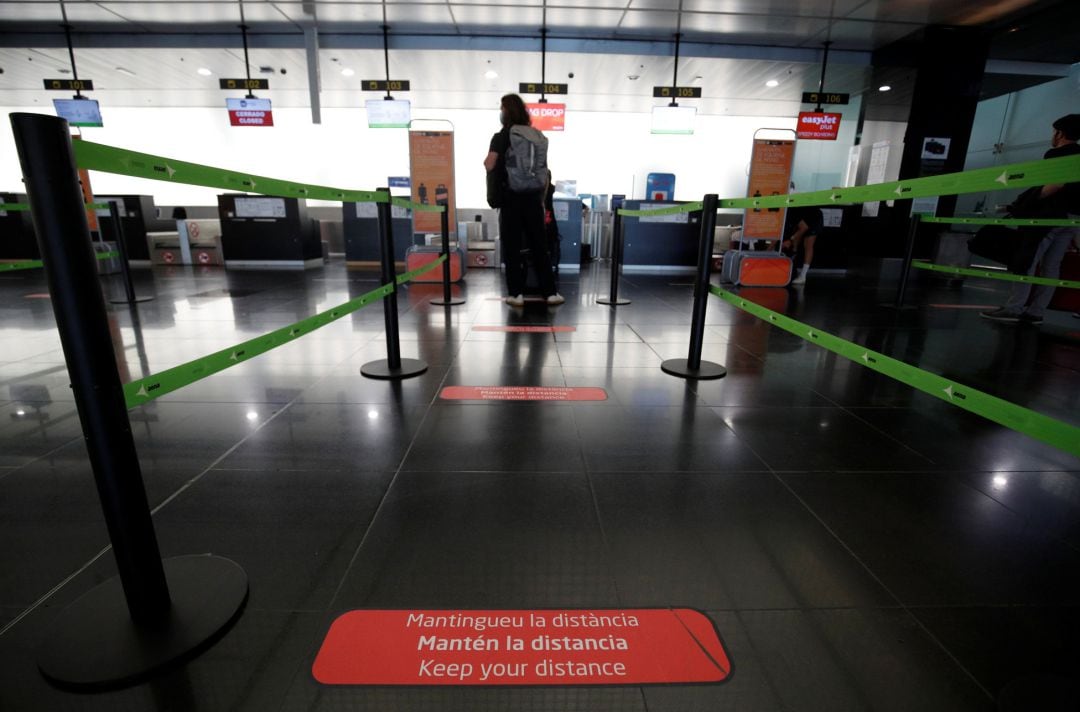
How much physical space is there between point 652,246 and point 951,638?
25.9ft

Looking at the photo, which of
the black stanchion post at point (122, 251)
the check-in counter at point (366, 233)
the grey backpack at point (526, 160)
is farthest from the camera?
the check-in counter at point (366, 233)

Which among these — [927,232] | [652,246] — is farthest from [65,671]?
[927,232]

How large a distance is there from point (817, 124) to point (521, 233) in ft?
23.9

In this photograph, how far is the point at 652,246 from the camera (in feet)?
27.9

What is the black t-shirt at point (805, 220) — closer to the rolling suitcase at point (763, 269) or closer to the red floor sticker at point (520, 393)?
the rolling suitcase at point (763, 269)

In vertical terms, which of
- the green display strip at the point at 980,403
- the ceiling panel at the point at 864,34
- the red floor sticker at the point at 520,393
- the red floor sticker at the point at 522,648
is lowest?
the red floor sticker at the point at 522,648

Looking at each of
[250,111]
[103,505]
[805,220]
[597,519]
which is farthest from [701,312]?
[250,111]

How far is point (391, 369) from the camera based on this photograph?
2.91 m

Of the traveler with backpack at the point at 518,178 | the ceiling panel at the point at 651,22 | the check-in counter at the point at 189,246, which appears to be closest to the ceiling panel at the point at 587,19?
the ceiling panel at the point at 651,22

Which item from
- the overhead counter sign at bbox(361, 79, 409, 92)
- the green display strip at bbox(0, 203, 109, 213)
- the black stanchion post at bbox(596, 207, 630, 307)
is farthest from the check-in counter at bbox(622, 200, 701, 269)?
the green display strip at bbox(0, 203, 109, 213)

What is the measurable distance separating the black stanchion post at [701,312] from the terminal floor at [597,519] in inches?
6.2

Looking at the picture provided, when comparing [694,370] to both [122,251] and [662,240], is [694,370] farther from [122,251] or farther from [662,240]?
[662,240]

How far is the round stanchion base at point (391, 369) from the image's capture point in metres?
2.83

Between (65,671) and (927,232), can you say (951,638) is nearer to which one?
(65,671)
